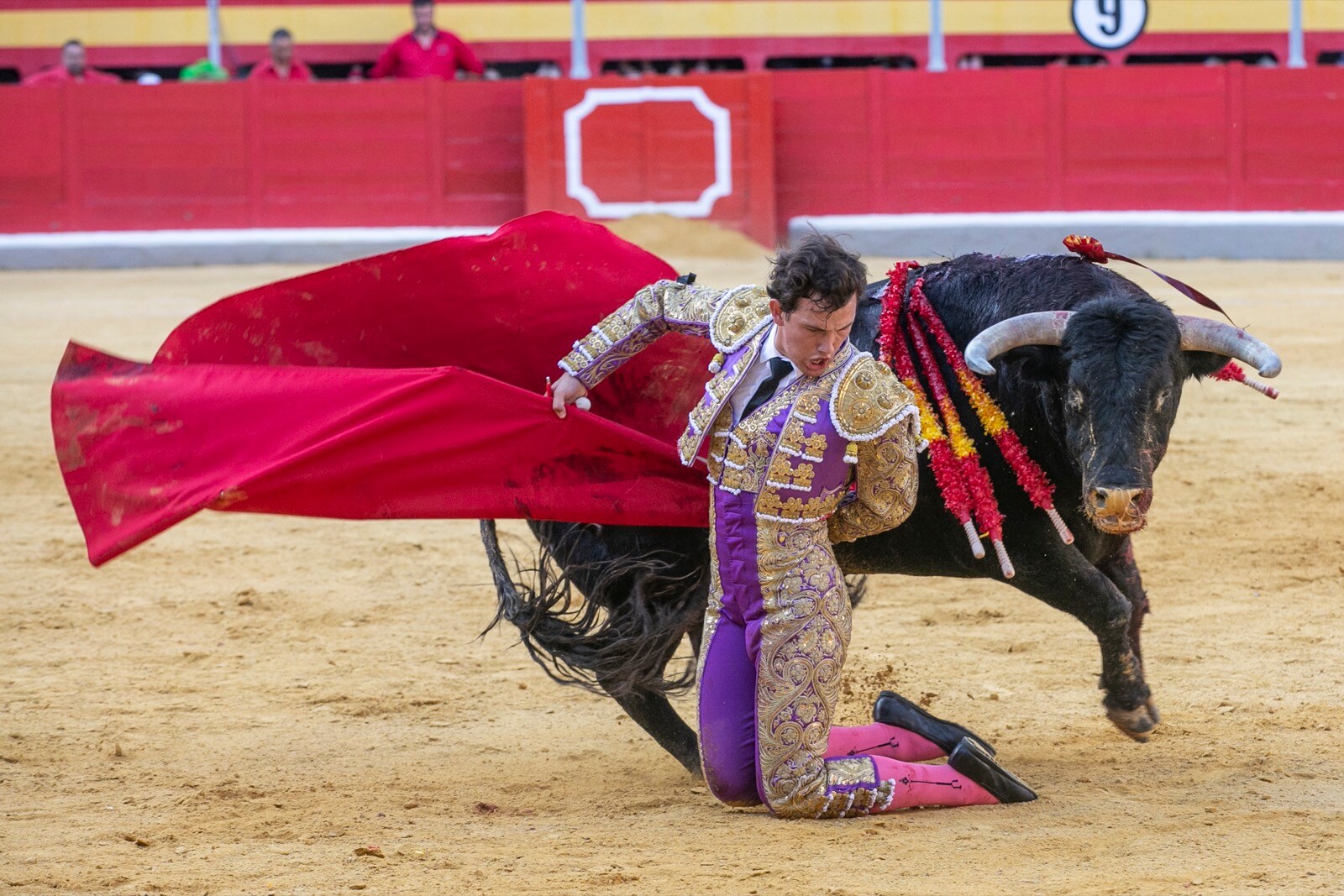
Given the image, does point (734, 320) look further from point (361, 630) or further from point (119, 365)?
point (361, 630)

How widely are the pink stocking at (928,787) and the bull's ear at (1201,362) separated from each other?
0.80 metres

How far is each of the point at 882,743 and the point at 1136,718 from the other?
52 cm

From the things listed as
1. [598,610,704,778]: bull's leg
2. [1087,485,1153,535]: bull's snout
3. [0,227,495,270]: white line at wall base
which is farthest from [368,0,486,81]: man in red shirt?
[1087,485,1153,535]: bull's snout

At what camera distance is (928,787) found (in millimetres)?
2699

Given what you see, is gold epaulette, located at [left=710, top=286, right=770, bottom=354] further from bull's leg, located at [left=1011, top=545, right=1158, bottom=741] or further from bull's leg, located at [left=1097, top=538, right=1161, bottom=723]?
bull's leg, located at [left=1097, top=538, right=1161, bottom=723]

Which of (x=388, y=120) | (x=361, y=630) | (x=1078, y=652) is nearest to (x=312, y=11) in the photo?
(x=388, y=120)

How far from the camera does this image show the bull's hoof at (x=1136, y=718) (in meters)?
2.99

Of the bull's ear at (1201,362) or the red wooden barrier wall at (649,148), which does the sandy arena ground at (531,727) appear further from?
the red wooden barrier wall at (649,148)

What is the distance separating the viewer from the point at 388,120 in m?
11.1

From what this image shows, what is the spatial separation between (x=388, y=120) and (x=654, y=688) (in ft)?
28.6

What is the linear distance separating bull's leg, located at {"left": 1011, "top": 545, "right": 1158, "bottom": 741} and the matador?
1.10 feet

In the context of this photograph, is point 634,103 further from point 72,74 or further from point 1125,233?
point 72,74

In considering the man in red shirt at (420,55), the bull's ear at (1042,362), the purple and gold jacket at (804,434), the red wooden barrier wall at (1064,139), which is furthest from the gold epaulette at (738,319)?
the man in red shirt at (420,55)

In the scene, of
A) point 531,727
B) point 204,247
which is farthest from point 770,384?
point 204,247
